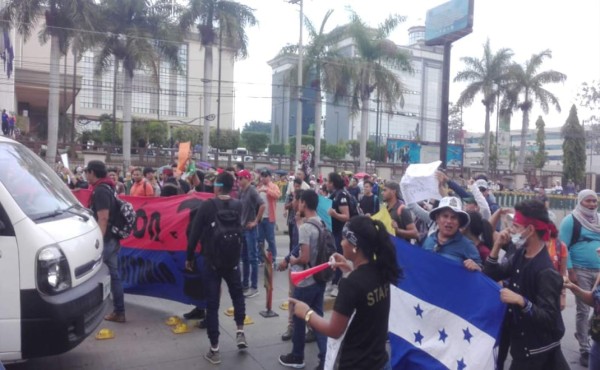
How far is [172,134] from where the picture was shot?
206ft

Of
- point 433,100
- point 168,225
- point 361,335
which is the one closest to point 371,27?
point 168,225

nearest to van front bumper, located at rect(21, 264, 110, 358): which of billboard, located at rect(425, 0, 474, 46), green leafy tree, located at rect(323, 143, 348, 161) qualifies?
billboard, located at rect(425, 0, 474, 46)

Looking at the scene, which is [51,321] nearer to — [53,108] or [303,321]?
[303,321]

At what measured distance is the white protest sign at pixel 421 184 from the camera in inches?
212

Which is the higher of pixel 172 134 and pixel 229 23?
pixel 229 23

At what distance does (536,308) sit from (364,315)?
1.12m

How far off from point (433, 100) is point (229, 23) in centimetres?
6946

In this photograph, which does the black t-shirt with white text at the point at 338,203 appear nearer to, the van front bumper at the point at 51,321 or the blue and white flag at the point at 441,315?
the blue and white flag at the point at 441,315

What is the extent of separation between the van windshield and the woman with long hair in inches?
101

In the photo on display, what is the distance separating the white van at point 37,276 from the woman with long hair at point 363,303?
2106 mm

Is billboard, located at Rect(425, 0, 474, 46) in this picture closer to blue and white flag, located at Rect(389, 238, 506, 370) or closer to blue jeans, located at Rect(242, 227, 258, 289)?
blue jeans, located at Rect(242, 227, 258, 289)

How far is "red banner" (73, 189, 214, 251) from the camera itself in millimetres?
6824

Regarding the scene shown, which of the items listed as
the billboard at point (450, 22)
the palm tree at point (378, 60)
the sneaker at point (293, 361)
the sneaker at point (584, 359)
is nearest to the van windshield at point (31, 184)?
the sneaker at point (293, 361)

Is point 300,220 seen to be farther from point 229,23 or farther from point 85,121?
point 85,121
